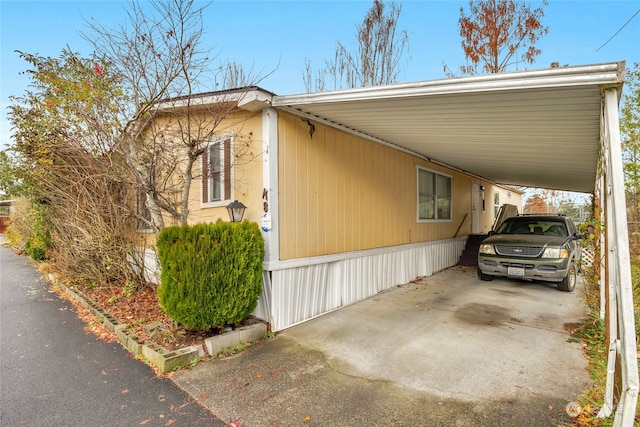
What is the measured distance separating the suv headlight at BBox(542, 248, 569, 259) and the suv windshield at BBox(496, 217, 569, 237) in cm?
81

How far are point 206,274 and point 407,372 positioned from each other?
2.44 meters

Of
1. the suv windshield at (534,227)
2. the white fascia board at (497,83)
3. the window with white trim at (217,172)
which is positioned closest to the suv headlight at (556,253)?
the suv windshield at (534,227)

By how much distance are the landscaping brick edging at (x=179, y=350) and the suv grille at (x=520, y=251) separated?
536 cm

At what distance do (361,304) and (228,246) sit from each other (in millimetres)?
2933

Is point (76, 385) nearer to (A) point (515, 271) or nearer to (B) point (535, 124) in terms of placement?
(B) point (535, 124)

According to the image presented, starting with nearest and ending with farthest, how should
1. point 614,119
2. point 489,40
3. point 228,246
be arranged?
point 614,119 → point 228,246 → point 489,40

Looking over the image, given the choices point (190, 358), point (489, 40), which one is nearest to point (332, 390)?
point (190, 358)

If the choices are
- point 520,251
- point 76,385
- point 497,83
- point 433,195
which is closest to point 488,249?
point 520,251

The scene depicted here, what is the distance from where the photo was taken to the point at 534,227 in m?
7.37

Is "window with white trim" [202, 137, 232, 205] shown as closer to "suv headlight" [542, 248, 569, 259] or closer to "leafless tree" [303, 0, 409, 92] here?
"suv headlight" [542, 248, 569, 259]

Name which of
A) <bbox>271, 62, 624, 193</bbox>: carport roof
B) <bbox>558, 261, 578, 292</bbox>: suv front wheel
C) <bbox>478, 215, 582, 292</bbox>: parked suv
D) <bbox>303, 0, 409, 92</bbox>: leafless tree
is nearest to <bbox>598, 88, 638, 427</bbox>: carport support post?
<bbox>271, 62, 624, 193</bbox>: carport roof

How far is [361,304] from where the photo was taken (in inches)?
225

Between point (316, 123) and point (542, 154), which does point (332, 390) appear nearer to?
point (316, 123)

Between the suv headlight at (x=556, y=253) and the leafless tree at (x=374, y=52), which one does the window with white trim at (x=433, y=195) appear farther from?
the leafless tree at (x=374, y=52)
